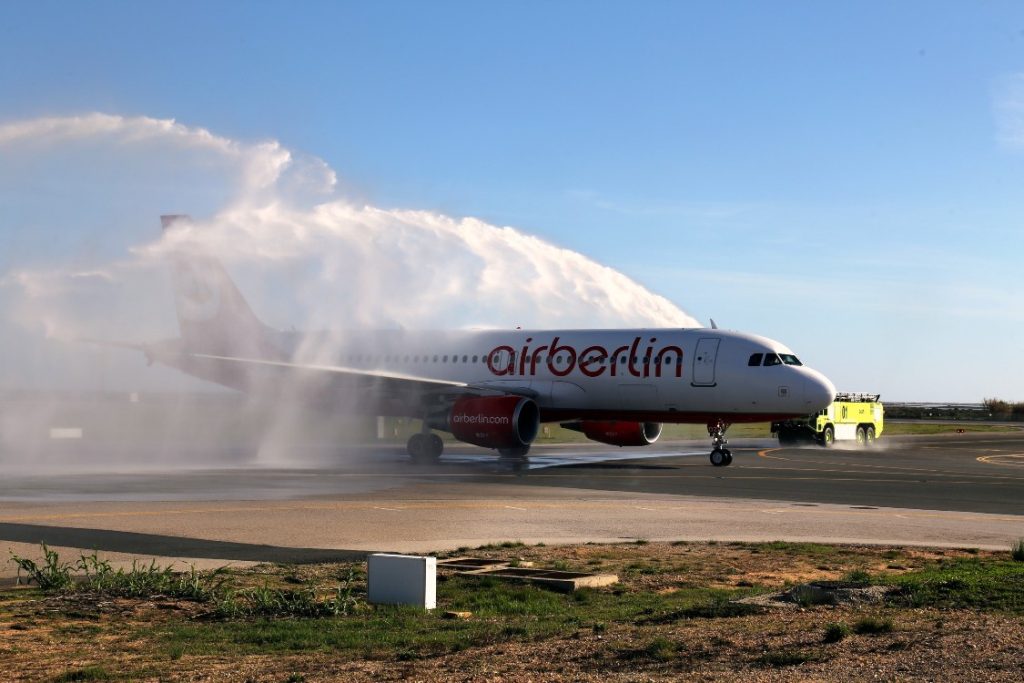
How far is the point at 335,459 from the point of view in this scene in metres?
43.3

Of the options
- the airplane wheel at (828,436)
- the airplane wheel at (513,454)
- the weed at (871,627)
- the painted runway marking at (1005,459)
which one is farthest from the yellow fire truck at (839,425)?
the weed at (871,627)

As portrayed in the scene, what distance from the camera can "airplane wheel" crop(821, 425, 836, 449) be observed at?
5834 cm

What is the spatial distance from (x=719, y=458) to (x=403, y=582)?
1105 inches

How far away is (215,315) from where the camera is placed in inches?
2013

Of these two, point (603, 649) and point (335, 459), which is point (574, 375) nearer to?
point (335, 459)

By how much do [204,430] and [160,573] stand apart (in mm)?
53346

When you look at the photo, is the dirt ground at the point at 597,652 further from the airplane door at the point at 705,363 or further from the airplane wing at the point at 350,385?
the airplane wing at the point at 350,385

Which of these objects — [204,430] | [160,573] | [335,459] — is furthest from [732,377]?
[204,430]

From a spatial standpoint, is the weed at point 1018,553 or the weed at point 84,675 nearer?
the weed at point 84,675

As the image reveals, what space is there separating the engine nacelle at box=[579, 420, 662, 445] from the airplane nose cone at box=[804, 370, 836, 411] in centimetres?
758

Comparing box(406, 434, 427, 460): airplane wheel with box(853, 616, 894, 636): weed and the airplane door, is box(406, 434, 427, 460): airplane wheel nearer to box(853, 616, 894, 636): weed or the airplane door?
the airplane door

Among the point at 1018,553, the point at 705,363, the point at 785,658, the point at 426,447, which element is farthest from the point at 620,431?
the point at 785,658

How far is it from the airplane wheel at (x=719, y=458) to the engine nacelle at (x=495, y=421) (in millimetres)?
6145

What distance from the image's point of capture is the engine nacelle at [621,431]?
45.2 meters
